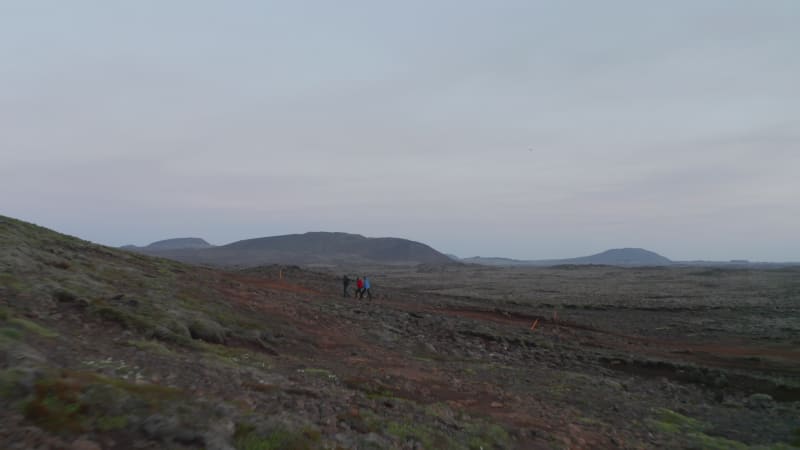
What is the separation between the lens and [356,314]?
24.2 meters

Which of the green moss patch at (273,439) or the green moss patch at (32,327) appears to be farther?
the green moss patch at (32,327)

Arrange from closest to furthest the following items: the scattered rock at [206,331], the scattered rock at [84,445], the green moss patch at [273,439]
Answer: the scattered rock at [84,445], the green moss patch at [273,439], the scattered rock at [206,331]

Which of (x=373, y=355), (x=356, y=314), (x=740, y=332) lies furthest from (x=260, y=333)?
(x=740, y=332)

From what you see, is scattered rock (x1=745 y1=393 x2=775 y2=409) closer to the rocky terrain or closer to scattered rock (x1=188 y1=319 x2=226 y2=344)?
the rocky terrain

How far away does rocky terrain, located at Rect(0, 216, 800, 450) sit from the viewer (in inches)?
257

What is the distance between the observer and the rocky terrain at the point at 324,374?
21.4 ft

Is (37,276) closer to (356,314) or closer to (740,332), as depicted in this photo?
(356,314)

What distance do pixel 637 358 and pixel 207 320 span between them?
679 inches

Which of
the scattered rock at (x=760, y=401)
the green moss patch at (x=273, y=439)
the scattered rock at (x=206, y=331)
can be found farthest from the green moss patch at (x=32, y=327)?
the scattered rock at (x=760, y=401)

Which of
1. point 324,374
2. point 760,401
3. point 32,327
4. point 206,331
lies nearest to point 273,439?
point 324,374

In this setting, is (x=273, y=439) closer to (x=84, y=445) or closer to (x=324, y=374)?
(x=84, y=445)

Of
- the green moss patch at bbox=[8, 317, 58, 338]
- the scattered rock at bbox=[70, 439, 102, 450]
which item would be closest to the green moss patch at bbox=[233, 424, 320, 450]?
the scattered rock at bbox=[70, 439, 102, 450]

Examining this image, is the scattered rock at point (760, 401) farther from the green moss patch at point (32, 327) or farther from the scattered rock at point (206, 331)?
the green moss patch at point (32, 327)

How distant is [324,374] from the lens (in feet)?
39.6
